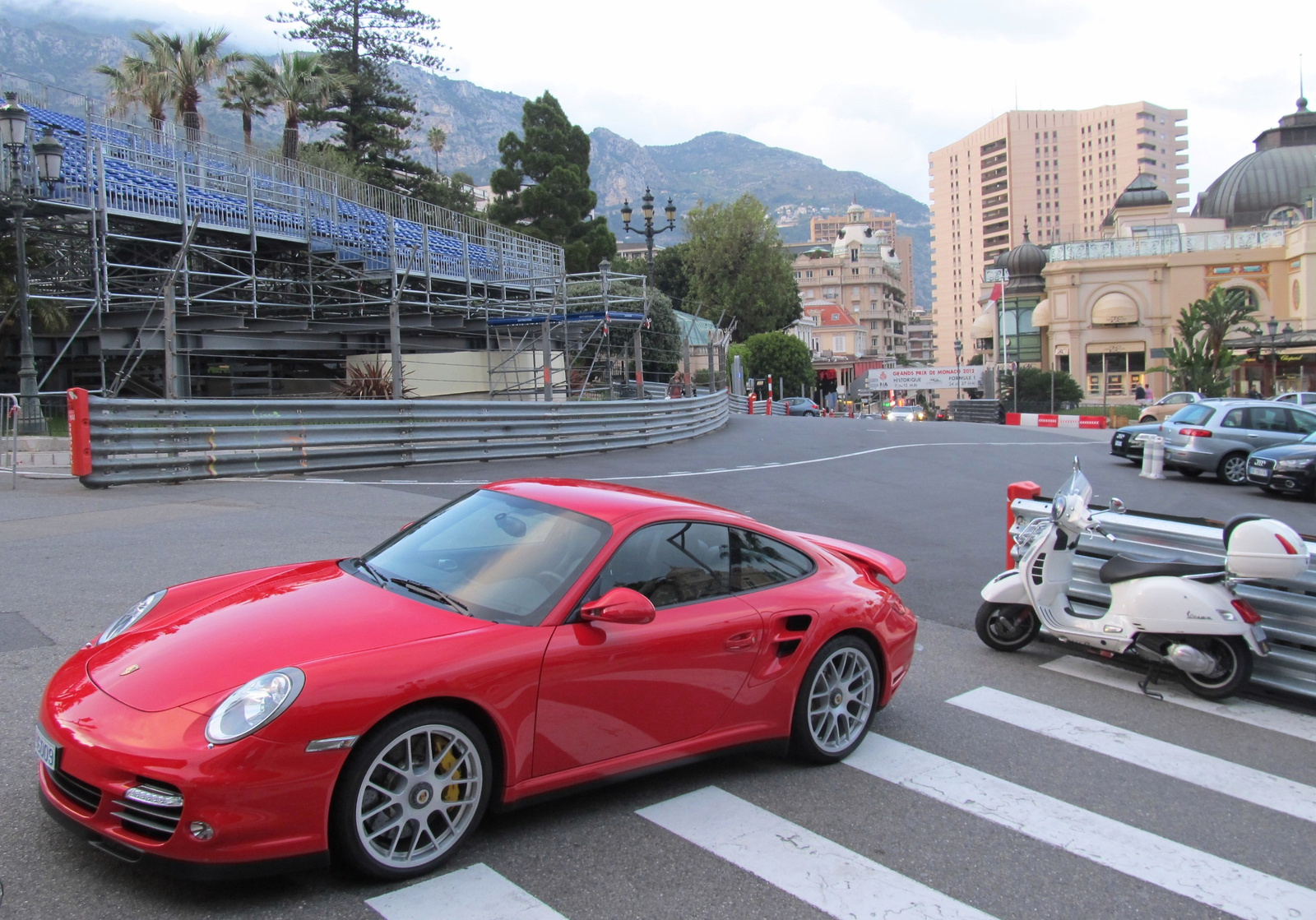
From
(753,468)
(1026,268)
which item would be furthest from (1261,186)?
(753,468)

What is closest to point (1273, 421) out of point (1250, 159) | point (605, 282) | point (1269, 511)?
point (1269, 511)

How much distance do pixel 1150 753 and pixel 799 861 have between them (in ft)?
8.02

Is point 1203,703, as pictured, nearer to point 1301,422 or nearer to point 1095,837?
point 1095,837

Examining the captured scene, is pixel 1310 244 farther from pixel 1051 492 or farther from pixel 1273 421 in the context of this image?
pixel 1051 492

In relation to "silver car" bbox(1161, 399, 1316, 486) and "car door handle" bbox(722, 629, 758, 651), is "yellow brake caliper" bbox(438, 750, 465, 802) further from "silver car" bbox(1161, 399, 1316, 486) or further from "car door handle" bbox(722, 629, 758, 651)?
"silver car" bbox(1161, 399, 1316, 486)

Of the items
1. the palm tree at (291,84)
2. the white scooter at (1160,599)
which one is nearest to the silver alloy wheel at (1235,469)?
the white scooter at (1160,599)

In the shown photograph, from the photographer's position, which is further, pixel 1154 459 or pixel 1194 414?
pixel 1194 414

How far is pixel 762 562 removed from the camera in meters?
4.80

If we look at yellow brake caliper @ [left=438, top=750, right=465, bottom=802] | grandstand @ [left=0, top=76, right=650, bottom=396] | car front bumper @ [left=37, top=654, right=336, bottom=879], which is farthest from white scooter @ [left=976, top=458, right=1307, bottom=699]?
grandstand @ [left=0, top=76, right=650, bottom=396]

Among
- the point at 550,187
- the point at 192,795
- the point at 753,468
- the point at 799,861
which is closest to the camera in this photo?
the point at 192,795

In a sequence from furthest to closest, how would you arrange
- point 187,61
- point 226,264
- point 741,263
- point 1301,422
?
point 741,263 → point 187,61 → point 226,264 → point 1301,422

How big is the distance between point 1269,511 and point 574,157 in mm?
55993

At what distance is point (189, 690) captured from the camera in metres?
3.29

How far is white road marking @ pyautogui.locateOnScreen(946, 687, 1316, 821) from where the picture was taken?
4.64m
